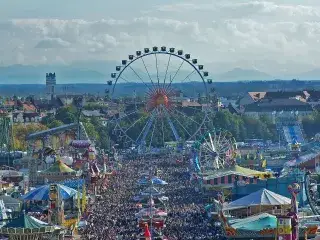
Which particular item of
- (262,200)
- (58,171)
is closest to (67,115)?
(58,171)

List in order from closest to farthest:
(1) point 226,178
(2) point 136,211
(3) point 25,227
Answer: (3) point 25,227 → (2) point 136,211 → (1) point 226,178

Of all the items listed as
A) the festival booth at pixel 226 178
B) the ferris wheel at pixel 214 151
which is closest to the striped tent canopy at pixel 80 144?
the ferris wheel at pixel 214 151

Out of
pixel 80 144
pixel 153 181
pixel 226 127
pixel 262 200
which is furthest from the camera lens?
pixel 226 127

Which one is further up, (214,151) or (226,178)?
(214,151)

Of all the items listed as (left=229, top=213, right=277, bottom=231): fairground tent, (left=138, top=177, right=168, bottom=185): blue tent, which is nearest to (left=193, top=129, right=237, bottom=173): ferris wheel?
(left=138, top=177, right=168, bottom=185): blue tent

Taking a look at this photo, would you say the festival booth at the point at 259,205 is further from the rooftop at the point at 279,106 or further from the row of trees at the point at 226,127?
the rooftop at the point at 279,106

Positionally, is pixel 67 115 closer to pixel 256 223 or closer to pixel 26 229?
pixel 256 223

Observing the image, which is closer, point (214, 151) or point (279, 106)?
point (214, 151)
